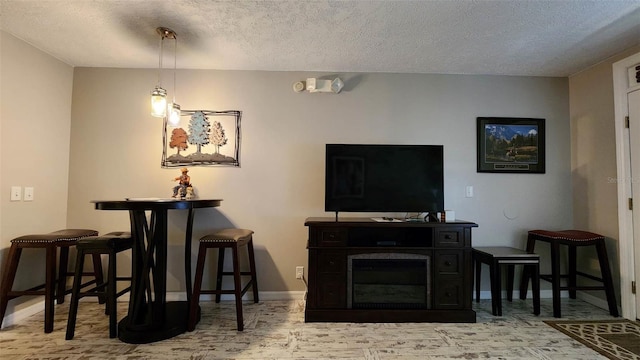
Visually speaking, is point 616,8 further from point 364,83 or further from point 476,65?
point 364,83

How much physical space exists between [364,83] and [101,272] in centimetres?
320

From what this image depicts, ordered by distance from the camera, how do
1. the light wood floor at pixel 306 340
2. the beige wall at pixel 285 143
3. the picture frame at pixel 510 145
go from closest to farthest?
the light wood floor at pixel 306 340, the beige wall at pixel 285 143, the picture frame at pixel 510 145

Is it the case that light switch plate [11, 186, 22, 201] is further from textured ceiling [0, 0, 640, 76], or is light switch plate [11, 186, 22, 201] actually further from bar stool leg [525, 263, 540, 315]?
bar stool leg [525, 263, 540, 315]

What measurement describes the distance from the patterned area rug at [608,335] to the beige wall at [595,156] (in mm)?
443

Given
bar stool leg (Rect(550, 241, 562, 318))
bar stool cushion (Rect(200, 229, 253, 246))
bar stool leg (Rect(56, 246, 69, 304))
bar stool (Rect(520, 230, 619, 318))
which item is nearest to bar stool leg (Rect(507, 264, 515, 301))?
bar stool (Rect(520, 230, 619, 318))

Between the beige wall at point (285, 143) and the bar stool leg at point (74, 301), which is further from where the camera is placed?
the beige wall at point (285, 143)

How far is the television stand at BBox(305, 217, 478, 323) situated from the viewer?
96.8 inches

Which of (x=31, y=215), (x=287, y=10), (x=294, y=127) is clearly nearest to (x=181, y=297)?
(x=31, y=215)

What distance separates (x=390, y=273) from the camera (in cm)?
251

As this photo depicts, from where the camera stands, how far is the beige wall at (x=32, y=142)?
238 cm

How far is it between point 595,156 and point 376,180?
2242 mm

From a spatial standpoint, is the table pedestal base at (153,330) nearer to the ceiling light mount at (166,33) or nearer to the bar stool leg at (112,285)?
the bar stool leg at (112,285)

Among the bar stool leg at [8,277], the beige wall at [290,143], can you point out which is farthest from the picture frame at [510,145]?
the bar stool leg at [8,277]

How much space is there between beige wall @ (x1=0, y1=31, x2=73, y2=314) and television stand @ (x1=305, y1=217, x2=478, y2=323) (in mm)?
2481
